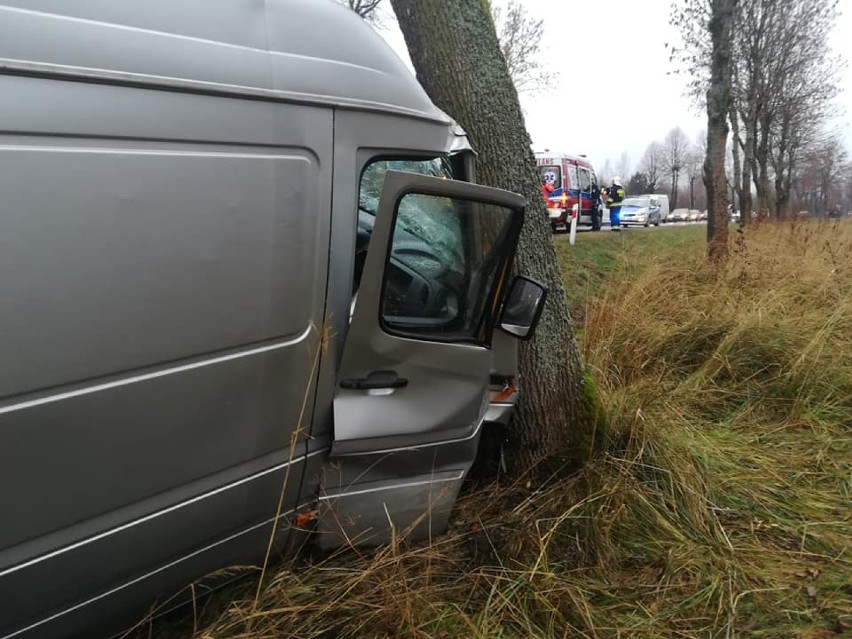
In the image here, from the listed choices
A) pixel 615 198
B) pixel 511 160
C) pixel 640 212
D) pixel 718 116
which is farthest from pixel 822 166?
pixel 511 160

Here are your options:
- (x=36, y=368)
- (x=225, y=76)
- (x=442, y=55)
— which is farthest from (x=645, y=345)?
(x=36, y=368)

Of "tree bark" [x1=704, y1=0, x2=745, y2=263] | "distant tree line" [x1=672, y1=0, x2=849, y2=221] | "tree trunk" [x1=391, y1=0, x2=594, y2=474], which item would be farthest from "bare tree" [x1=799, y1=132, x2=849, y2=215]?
"tree trunk" [x1=391, y1=0, x2=594, y2=474]

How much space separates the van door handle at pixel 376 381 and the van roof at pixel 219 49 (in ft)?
3.03

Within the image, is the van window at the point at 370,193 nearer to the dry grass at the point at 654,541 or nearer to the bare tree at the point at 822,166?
the dry grass at the point at 654,541

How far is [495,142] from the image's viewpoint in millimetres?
3252

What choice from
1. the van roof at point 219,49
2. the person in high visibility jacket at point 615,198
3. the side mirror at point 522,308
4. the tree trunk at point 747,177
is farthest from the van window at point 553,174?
the van roof at point 219,49

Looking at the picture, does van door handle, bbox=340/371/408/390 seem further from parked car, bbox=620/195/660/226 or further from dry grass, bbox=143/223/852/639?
parked car, bbox=620/195/660/226

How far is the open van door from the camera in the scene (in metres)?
2.15

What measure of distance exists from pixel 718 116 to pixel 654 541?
8239mm

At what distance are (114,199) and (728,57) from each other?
9.95 m

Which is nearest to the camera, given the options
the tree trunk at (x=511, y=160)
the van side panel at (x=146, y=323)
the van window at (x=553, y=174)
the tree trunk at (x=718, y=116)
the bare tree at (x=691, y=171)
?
the van side panel at (x=146, y=323)

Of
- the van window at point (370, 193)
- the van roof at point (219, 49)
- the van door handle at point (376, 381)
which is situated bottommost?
the van door handle at point (376, 381)

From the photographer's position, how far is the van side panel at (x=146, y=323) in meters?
Answer: 1.41

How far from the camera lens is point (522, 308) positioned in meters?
2.72
